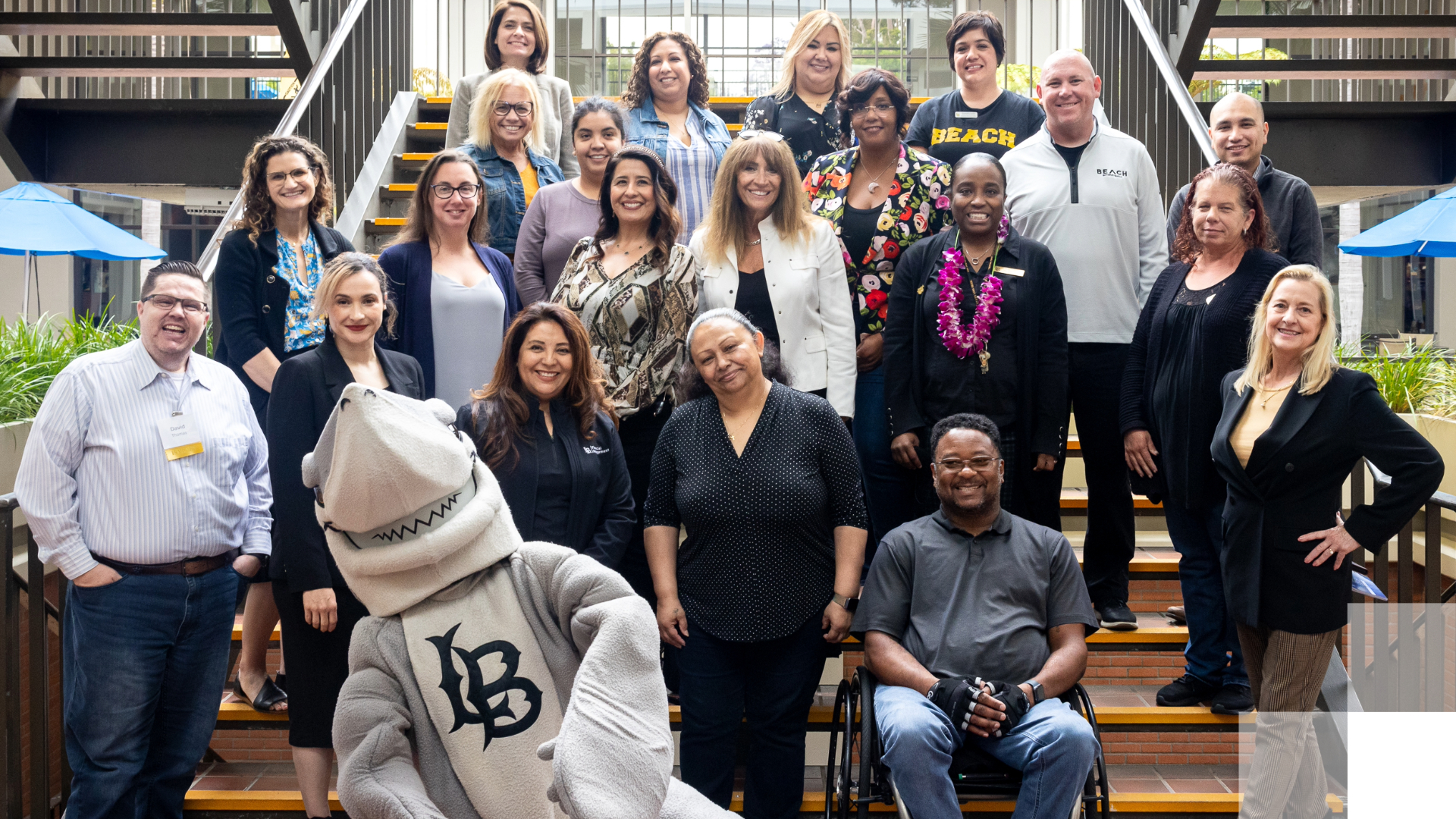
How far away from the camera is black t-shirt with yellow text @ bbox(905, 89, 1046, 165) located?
14.6 feet

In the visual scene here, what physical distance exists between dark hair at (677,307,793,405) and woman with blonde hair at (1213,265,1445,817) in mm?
1293

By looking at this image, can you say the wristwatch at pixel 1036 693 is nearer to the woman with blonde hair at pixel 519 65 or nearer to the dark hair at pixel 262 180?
the dark hair at pixel 262 180

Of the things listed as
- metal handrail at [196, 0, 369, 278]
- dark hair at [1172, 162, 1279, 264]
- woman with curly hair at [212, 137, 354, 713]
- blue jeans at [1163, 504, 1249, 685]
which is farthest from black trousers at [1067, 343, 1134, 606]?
metal handrail at [196, 0, 369, 278]

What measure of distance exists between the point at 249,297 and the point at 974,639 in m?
2.37

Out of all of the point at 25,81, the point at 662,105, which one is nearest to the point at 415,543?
the point at 662,105

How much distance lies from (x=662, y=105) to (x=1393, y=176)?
4.25 metres

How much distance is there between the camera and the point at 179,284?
10.3 feet

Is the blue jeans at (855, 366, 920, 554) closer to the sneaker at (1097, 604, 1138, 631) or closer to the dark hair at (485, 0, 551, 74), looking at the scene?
the sneaker at (1097, 604, 1138, 631)

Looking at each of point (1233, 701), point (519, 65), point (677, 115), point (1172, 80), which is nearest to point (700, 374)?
point (677, 115)

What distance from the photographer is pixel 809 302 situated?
372 centimetres

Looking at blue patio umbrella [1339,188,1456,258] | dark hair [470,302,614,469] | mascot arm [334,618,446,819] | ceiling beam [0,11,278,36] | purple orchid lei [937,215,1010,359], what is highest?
ceiling beam [0,11,278,36]

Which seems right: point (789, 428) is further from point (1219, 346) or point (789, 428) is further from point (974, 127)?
point (974, 127)

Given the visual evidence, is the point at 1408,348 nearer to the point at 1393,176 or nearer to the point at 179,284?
the point at 1393,176

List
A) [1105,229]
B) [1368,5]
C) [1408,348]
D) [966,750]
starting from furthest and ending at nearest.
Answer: [1368,5] → [1408,348] → [1105,229] → [966,750]
